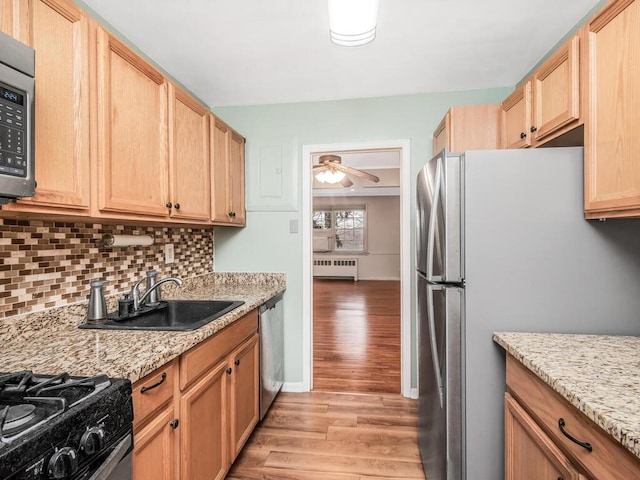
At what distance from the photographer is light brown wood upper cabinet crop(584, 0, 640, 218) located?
1.12 metres

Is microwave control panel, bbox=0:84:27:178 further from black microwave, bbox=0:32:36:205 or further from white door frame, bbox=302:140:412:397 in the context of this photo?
white door frame, bbox=302:140:412:397

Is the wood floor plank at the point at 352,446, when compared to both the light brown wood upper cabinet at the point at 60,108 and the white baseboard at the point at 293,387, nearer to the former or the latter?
the white baseboard at the point at 293,387

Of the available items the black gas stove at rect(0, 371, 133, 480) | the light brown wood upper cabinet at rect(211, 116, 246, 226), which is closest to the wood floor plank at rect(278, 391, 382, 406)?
the light brown wood upper cabinet at rect(211, 116, 246, 226)

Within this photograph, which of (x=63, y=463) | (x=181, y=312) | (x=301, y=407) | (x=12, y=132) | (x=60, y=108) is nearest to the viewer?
→ (x=63, y=463)

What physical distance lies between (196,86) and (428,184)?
75.6 inches

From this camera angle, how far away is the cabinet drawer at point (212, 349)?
52.9 inches

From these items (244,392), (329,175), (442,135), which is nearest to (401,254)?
(442,135)

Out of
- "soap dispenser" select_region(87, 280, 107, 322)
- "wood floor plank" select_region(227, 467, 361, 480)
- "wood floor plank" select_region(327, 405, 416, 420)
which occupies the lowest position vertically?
"wood floor plank" select_region(227, 467, 361, 480)

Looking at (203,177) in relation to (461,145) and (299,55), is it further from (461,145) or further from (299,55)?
(461,145)

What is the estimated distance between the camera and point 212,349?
1.55 m

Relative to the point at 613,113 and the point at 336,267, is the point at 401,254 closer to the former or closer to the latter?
the point at 613,113

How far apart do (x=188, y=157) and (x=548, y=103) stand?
6.25 feet

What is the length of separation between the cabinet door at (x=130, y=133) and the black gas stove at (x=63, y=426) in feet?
2.30

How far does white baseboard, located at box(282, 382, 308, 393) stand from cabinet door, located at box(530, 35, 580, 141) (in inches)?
94.7
